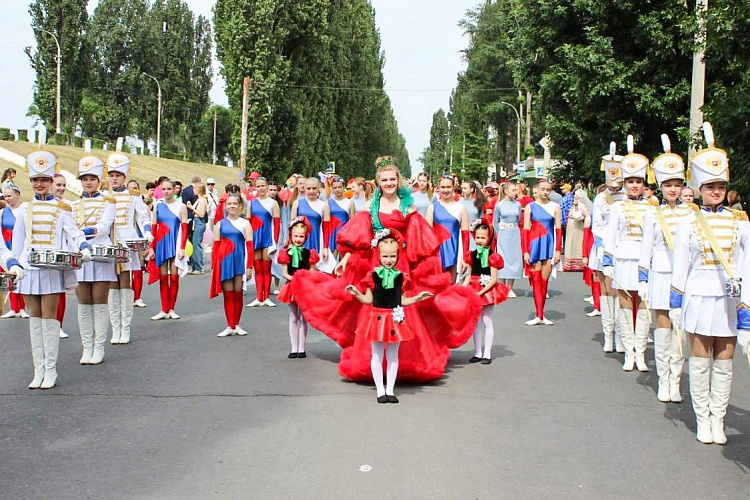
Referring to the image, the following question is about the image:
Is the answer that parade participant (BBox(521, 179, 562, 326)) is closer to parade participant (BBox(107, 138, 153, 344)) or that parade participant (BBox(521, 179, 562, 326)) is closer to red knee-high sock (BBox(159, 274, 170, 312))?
red knee-high sock (BBox(159, 274, 170, 312))

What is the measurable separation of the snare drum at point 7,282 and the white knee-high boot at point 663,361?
18.1 feet

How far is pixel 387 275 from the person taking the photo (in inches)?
317

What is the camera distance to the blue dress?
601 inches

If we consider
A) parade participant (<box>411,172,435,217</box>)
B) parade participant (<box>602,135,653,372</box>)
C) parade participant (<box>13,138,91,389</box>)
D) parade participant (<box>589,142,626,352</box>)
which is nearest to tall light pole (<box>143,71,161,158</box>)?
parade participant (<box>411,172,435,217</box>)

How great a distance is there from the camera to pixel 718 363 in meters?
6.69

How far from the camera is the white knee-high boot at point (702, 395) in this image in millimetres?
6766

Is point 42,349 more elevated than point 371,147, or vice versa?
point 371,147

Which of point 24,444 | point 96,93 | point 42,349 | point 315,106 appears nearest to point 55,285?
point 42,349

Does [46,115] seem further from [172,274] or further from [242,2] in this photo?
[172,274]

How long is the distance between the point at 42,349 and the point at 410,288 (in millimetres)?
3434

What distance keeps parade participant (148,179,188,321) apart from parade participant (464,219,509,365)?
14.8 feet

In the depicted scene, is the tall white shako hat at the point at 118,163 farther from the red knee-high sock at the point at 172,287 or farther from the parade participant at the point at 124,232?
the red knee-high sock at the point at 172,287

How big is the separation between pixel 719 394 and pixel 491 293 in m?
3.75

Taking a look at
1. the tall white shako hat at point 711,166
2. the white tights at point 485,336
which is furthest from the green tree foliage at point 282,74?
the tall white shako hat at point 711,166
